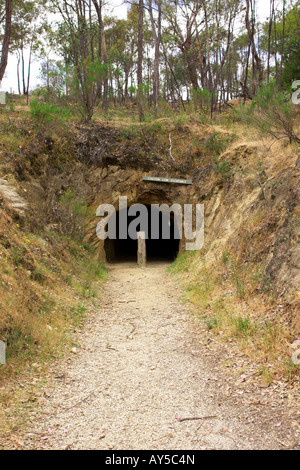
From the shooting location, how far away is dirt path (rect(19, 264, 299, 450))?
136 inches

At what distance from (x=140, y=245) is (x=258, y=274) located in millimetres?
7910

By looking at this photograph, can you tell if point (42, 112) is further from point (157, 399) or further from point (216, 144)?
point (157, 399)

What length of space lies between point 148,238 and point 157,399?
14.8 meters

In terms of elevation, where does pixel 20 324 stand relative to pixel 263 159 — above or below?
below

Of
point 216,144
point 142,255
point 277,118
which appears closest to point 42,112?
point 216,144

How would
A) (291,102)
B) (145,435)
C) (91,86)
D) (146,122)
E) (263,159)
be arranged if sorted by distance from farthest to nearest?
(146,122) < (91,86) < (263,159) < (291,102) < (145,435)

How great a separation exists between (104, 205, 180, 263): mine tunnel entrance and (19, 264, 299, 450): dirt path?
927 centimetres

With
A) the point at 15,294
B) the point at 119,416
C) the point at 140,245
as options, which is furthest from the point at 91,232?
the point at 119,416

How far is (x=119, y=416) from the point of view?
3893mm

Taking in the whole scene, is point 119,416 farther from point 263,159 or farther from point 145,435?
point 263,159

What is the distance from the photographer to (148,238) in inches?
746

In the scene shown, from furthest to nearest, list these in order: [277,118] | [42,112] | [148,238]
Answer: [148,238]
[42,112]
[277,118]

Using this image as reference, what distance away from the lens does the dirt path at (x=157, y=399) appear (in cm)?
345

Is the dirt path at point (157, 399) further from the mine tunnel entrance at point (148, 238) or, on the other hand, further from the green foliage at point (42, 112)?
the mine tunnel entrance at point (148, 238)
